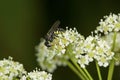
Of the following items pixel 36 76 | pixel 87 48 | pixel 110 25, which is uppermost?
pixel 110 25

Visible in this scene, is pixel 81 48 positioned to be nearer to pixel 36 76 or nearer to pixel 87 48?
pixel 87 48

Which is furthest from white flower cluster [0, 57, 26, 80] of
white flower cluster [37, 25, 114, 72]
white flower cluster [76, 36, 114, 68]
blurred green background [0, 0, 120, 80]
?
blurred green background [0, 0, 120, 80]

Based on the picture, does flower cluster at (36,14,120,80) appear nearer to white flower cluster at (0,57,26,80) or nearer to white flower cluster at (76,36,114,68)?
white flower cluster at (76,36,114,68)

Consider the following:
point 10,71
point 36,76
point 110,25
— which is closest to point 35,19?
point 110,25

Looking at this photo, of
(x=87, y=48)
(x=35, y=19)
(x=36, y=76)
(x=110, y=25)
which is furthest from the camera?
(x=35, y=19)

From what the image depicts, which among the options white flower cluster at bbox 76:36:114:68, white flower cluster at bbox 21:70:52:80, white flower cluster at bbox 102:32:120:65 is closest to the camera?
white flower cluster at bbox 21:70:52:80

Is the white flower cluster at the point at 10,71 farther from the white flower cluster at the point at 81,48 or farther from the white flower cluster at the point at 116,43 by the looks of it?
the white flower cluster at the point at 116,43

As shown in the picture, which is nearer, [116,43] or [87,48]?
[87,48]
